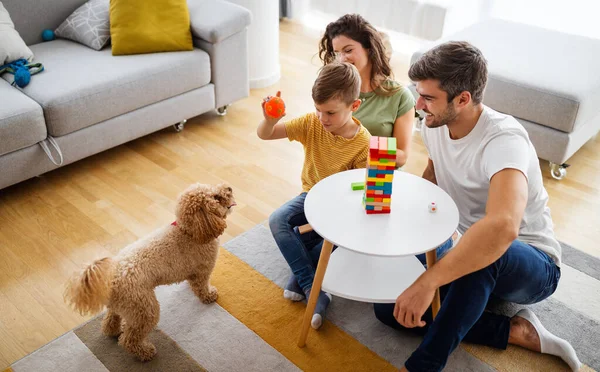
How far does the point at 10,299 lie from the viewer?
2.00 m

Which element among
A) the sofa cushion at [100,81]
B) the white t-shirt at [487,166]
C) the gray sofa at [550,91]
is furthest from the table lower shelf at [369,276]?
the sofa cushion at [100,81]

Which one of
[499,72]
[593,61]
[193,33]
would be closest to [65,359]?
[193,33]

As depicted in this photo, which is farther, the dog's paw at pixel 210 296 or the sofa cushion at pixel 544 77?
the sofa cushion at pixel 544 77

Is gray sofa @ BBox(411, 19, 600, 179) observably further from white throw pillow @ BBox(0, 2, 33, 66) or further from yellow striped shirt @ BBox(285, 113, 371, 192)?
white throw pillow @ BBox(0, 2, 33, 66)

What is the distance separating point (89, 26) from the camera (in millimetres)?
2869

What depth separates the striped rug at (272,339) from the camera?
1.77 m

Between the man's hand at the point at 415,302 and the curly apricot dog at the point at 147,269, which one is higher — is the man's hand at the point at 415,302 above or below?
above

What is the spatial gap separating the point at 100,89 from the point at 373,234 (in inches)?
61.5

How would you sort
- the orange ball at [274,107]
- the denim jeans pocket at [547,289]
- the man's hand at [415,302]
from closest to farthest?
the man's hand at [415,302] → the denim jeans pocket at [547,289] → the orange ball at [274,107]

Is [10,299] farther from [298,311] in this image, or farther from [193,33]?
[193,33]

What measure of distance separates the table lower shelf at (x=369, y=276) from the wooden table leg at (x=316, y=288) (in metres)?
0.03

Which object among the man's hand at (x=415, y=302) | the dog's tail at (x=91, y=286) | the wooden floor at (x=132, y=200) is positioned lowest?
the wooden floor at (x=132, y=200)

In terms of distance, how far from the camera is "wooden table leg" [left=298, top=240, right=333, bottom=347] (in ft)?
5.34

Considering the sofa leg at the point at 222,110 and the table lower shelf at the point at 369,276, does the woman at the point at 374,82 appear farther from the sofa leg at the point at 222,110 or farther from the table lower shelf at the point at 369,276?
the sofa leg at the point at 222,110
